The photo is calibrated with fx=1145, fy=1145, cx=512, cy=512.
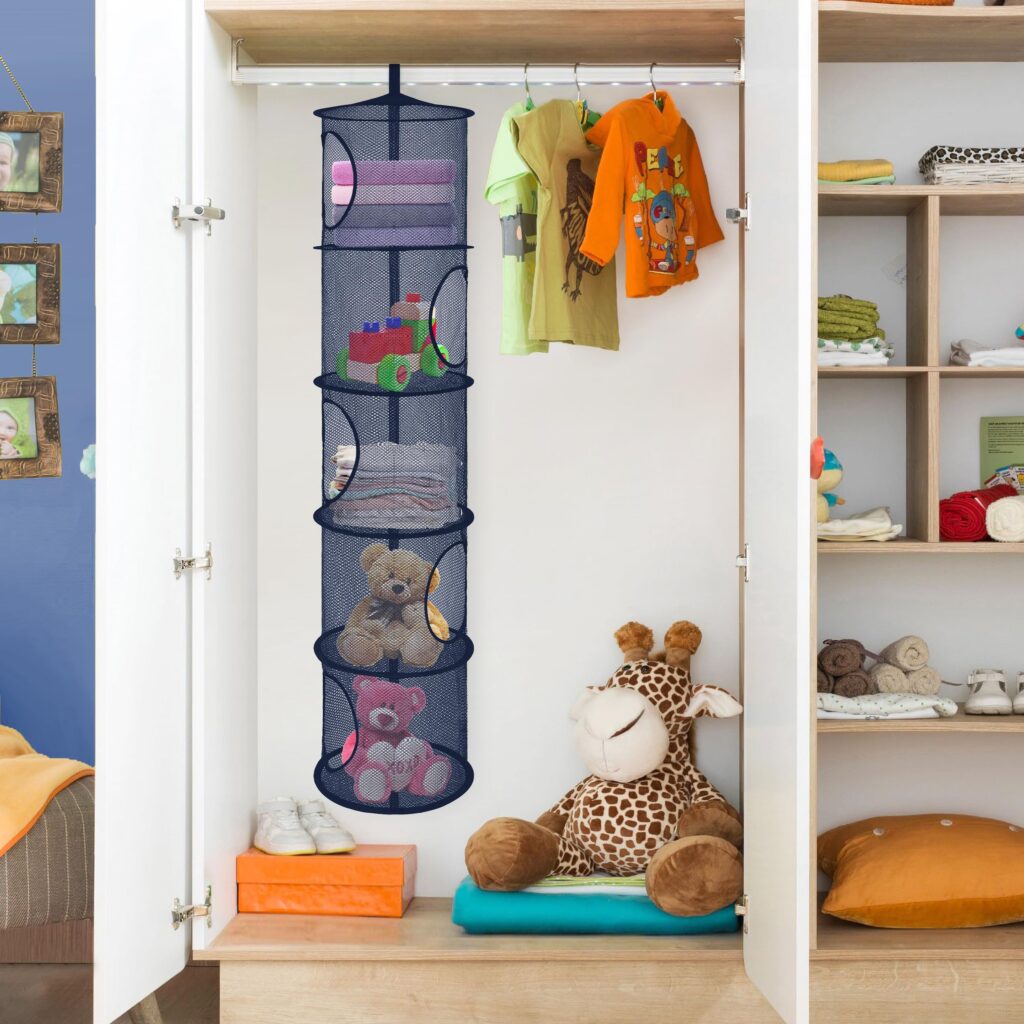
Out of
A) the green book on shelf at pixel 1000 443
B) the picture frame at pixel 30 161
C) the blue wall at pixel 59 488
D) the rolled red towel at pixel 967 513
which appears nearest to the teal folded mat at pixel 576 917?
the rolled red towel at pixel 967 513

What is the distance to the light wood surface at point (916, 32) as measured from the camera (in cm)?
249

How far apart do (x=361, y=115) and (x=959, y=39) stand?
1.40 metres

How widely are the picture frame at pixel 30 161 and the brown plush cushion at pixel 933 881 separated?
2.51 m

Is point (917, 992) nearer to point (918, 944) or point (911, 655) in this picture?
point (918, 944)

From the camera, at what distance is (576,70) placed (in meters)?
2.59

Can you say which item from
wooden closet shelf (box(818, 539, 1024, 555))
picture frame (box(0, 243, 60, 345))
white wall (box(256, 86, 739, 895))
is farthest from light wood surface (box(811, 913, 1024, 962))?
picture frame (box(0, 243, 60, 345))

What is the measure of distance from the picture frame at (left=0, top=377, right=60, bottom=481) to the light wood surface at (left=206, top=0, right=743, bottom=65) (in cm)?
100

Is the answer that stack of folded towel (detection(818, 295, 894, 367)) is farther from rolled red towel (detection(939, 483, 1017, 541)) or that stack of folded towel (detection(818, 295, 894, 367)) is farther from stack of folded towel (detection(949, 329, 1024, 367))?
rolled red towel (detection(939, 483, 1017, 541))

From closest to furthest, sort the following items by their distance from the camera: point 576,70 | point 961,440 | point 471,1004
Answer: point 471,1004 < point 576,70 < point 961,440

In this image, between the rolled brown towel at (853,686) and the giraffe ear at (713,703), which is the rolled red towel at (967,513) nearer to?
the rolled brown towel at (853,686)

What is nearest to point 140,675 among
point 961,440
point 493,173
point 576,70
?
point 493,173

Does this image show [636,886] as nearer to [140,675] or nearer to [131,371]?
[140,675]

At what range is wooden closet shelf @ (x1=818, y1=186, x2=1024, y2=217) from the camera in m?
2.52

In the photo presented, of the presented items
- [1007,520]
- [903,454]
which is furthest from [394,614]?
[1007,520]
